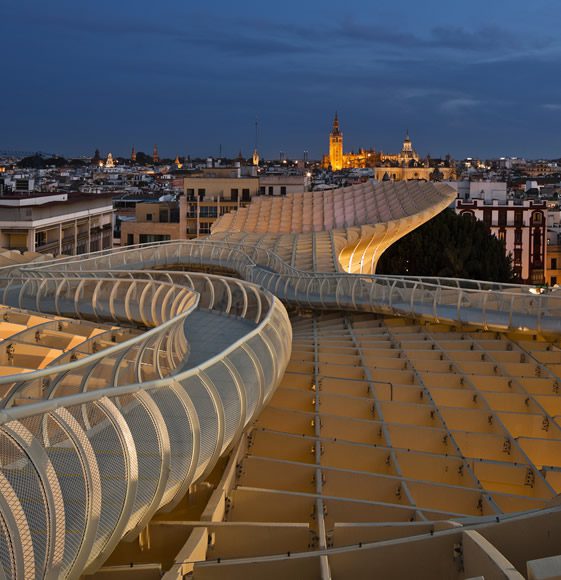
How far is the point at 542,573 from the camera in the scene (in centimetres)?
523

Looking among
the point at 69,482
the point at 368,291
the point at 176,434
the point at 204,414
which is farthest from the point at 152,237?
the point at 69,482

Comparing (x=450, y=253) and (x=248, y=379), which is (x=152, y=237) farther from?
(x=248, y=379)

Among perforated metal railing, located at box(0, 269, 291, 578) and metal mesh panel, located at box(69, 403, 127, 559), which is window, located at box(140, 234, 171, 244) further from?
metal mesh panel, located at box(69, 403, 127, 559)

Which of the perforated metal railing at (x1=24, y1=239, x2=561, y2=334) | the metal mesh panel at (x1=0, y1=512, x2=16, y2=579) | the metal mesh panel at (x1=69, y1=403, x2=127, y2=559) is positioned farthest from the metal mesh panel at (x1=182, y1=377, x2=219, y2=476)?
the perforated metal railing at (x1=24, y1=239, x2=561, y2=334)

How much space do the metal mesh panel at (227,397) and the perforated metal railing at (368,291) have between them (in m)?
9.87

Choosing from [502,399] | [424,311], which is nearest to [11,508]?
[502,399]

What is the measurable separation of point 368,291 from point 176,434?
1421 centimetres

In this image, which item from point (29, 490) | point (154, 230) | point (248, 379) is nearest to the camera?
point (29, 490)

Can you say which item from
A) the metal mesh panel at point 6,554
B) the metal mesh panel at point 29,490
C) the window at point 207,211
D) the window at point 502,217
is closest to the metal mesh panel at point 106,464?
the metal mesh panel at point 29,490

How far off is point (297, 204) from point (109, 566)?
38691mm

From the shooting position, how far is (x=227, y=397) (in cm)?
848

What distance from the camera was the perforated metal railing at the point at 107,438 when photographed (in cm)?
528

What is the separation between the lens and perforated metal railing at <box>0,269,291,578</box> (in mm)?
5277

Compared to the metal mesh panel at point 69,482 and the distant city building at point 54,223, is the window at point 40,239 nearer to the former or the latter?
the distant city building at point 54,223
